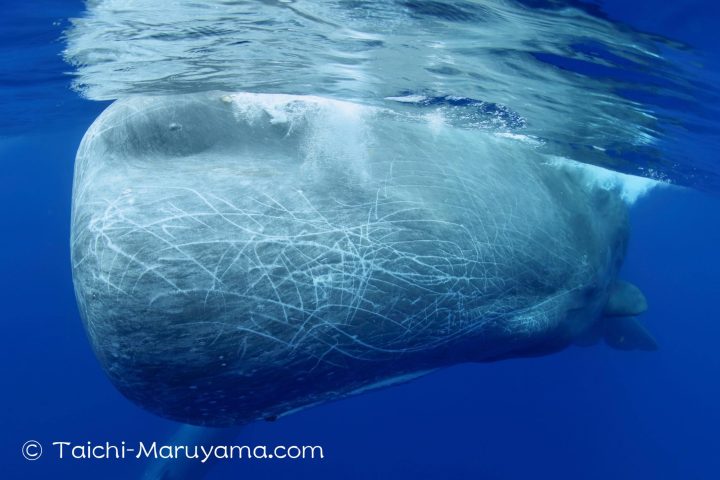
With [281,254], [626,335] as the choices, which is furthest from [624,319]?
[281,254]

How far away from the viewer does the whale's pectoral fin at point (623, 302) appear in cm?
889

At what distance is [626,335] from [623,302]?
2.41 m

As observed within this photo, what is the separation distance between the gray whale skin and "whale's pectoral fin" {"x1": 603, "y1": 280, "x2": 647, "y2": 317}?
4035mm

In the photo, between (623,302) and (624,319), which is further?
(624,319)

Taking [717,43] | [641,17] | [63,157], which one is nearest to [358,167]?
[641,17]

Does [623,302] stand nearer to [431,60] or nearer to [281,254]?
[431,60]

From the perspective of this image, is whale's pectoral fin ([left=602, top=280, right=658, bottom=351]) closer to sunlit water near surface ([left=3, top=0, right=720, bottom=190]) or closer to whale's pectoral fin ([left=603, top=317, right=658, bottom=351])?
whale's pectoral fin ([left=603, top=317, right=658, bottom=351])

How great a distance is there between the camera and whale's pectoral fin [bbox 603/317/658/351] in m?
10.8

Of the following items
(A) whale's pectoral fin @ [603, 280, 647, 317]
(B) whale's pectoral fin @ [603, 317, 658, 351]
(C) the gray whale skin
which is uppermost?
(C) the gray whale skin

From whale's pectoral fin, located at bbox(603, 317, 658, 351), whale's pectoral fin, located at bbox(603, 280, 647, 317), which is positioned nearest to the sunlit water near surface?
whale's pectoral fin, located at bbox(603, 280, 647, 317)

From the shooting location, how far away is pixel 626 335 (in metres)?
11.0

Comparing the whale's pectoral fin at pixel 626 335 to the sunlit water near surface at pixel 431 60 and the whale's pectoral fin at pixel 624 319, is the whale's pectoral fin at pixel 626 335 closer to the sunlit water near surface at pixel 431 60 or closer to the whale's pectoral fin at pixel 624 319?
the whale's pectoral fin at pixel 624 319

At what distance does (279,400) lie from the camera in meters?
3.64

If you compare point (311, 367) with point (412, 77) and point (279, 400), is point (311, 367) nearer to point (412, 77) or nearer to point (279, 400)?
point (279, 400)
